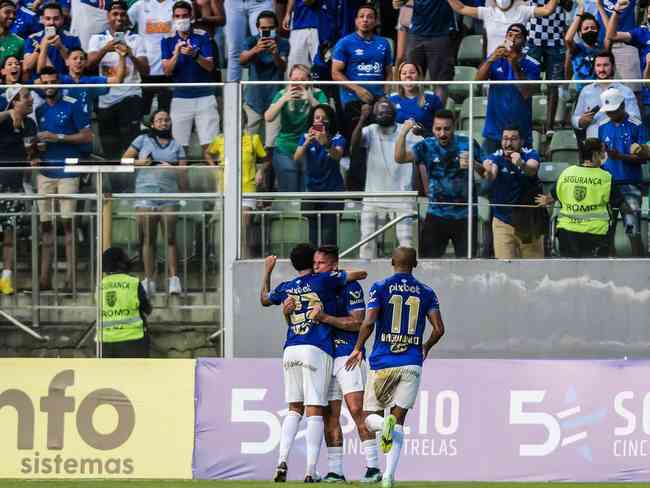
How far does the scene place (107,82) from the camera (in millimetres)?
15219

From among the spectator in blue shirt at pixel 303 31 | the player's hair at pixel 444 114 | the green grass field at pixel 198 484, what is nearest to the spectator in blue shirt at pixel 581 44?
the player's hair at pixel 444 114

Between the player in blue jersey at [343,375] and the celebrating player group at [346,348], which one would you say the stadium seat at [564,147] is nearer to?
the celebrating player group at [346,348]

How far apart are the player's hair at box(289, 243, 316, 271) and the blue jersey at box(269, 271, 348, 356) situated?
0.32 ft

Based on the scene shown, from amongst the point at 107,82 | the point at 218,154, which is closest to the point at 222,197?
the point at 218,154

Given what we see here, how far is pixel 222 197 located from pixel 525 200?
127 inches

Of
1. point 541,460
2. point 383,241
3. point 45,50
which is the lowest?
point 541,460

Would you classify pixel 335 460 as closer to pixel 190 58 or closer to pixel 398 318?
pixel 398 318

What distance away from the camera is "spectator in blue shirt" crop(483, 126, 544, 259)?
12883 mm

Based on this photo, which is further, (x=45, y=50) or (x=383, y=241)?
(x=45, y=50)

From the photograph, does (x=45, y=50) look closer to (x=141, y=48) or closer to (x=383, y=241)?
(x=141, y=48)

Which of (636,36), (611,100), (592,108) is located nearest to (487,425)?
(592,108)

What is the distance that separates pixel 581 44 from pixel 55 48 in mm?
6500

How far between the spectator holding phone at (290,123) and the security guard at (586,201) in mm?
2524

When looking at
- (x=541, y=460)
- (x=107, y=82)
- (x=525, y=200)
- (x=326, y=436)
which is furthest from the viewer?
(x=107, y=82)
